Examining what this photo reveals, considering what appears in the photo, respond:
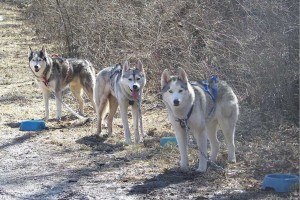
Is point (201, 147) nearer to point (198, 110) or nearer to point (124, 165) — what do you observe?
point (198, 110)

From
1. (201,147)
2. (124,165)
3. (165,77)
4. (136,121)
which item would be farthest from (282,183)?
(136,121)

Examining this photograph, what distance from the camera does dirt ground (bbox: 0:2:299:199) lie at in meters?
7.63

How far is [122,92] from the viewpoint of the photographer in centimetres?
1079

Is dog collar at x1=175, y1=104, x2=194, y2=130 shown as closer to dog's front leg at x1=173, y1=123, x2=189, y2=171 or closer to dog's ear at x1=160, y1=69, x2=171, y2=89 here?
dog's front leg at x1=173, y1=123, x2=189, y2=171

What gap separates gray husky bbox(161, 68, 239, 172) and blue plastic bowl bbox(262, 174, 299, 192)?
115cm

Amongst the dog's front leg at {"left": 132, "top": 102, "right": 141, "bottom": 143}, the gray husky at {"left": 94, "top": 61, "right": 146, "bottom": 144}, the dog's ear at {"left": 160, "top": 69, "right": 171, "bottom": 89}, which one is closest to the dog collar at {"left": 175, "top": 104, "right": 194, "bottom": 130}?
the dog's ear at {"left": 160, "top": 69, "right": 171, "bottom": 89}

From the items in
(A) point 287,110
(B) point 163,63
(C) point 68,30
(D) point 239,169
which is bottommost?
(D) point 239,169

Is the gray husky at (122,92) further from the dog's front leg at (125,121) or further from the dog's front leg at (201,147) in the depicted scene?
the dog's front leg at (201,147)

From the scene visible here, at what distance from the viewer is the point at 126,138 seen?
10773mm

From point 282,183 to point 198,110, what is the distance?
1.69m

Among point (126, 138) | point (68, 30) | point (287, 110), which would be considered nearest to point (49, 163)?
point (126, 138)

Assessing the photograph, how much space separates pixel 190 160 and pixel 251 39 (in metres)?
3.29

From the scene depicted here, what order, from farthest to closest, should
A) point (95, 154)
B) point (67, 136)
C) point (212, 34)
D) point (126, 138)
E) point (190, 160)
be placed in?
point (212, 34)
point (67, 136)
point (126, 138)
point (95, 154)
point (190, 160)

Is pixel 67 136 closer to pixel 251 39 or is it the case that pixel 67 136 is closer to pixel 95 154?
pixel 95 154
